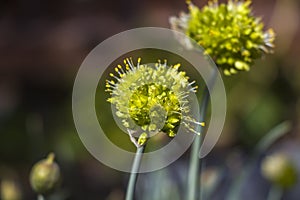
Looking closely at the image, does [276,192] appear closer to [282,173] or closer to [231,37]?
[282,173]

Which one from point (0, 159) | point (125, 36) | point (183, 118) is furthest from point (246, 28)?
point (125, 36)

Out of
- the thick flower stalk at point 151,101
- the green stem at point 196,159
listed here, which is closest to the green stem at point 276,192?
the green stem at point 196,159

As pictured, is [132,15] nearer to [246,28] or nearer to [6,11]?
[6,11]

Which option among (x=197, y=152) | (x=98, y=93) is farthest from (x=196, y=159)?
(x=98, y=93)

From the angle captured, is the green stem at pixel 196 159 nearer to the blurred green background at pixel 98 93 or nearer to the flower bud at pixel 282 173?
the flower bud at pixel 282 173

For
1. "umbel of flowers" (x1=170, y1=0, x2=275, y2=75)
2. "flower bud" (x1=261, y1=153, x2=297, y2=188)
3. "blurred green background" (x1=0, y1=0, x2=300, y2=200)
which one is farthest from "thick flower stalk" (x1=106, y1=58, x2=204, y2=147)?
"blurred green background" (x1=0, y1=0, x2=300, y2=200)

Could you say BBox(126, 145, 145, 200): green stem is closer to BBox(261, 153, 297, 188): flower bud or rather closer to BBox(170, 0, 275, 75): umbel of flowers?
BBox(170, 0, 275, 75): umbel of flowers
